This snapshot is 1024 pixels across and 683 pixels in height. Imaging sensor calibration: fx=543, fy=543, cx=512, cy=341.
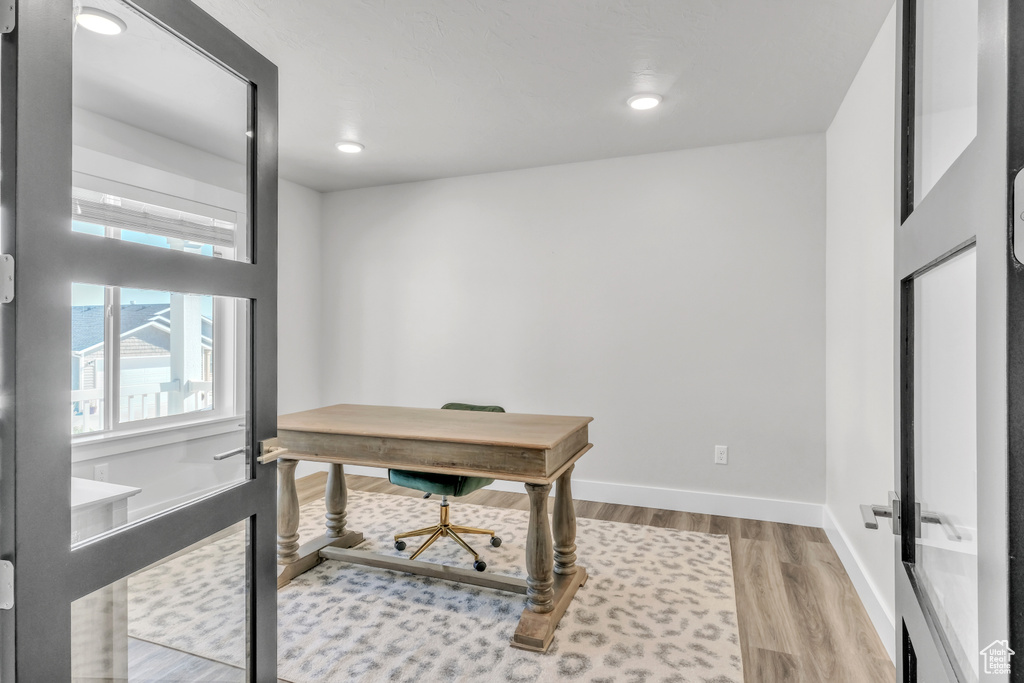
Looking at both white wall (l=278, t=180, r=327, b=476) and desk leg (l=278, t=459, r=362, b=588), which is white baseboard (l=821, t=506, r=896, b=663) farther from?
white wall (l=278, t=180, r=327, b=476)

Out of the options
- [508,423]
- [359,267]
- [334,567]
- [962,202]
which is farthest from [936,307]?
[359,267]

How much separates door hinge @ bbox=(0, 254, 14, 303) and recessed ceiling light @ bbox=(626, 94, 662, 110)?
261cm

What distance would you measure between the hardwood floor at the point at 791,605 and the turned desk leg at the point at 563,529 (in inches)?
29.2

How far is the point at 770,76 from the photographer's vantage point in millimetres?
2551

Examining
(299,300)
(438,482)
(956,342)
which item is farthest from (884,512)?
(299,300)

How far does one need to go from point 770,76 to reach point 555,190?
165cm

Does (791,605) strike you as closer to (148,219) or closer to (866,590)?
(866,590)

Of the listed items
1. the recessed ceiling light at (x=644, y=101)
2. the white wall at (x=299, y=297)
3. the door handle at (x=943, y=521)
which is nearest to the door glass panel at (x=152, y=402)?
the door handle at (x=943, y=521)

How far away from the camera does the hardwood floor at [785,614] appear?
183 cm

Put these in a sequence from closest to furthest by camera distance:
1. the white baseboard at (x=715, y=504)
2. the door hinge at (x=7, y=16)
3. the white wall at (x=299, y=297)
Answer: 1. the door hinge at (x=7, y=16)
2. the white baseboard at (x=715, y=504)
3. the white wall at (x=299, y=297)

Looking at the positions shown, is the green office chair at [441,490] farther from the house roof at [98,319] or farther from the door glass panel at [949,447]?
the door glass panel at [949,447]

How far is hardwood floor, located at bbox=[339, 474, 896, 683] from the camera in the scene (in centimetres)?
A: 191

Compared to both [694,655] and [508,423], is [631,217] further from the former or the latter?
[694,655]

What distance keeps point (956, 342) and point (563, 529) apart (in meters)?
1.96
